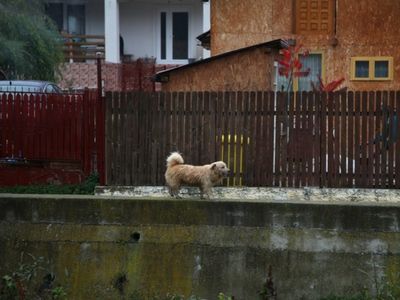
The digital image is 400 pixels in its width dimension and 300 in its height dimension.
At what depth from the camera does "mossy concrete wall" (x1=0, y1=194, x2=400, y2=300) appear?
311 inches

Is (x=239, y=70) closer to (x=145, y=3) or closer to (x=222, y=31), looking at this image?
(x=222, y=31)

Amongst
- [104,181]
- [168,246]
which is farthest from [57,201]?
[104,181]

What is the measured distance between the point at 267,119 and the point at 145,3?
Answer: 20057mm

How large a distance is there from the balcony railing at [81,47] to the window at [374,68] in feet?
43.8

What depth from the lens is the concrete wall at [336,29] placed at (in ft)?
55.3

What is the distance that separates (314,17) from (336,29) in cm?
63

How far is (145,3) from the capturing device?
95.8 ft

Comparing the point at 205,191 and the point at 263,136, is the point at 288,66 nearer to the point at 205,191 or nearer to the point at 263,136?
the point at 263,136

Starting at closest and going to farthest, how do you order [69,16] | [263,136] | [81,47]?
[263,136] < [81,47] < [69,16]

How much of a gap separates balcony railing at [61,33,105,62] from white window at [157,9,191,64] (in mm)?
2644

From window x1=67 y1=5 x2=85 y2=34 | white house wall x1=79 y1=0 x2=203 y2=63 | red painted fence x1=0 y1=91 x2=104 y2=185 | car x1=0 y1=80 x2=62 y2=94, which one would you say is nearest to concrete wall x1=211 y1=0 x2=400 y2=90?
car x1=0 y1=80 x2=62 y2=94

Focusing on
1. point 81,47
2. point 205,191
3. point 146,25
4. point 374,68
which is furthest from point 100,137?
point 146,25

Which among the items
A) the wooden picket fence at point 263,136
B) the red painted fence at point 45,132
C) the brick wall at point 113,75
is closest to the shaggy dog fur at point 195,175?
the wooden picket fence at point 263,136

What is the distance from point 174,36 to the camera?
2955 centimetres
